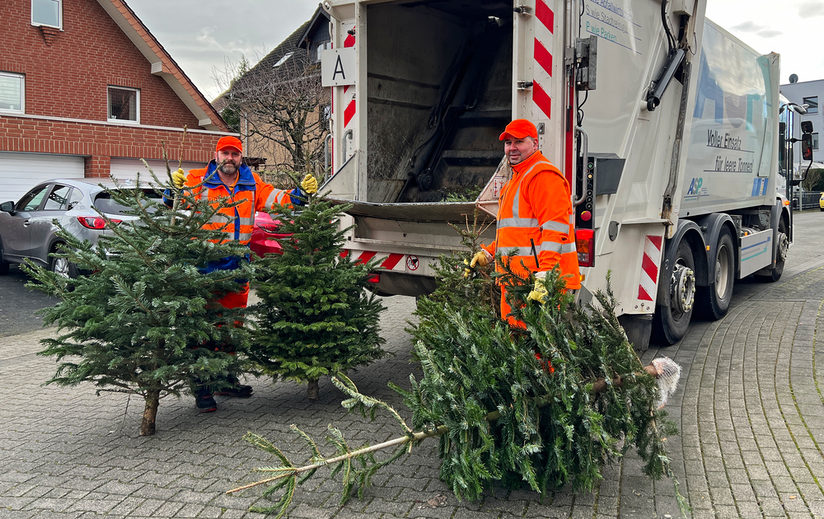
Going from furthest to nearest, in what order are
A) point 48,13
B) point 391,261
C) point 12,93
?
point 48,13 → point 12,93 → point 391,261

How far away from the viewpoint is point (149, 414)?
14.3 ft

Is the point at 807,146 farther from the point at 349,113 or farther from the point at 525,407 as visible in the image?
the point at 525,407

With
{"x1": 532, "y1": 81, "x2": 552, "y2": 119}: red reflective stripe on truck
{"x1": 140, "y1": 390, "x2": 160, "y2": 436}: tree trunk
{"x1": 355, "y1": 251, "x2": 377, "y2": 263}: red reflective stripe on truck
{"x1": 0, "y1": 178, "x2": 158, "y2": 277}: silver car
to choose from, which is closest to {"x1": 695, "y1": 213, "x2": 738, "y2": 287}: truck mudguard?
{"x1": 532, "y1": 81, "x2": 552, "y2": 119}: red reflective stripe on truck

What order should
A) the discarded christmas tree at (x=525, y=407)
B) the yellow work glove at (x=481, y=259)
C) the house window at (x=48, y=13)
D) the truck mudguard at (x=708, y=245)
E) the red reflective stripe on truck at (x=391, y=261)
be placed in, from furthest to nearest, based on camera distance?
the house window at (x=48, y=13), the truck mudguard at (x=708, y=245), the red reflective stripe on truck at (x=391, y=261), the yellow work glove at (x=481, y=259), the discarded christmas tree at (x=525, y=407)

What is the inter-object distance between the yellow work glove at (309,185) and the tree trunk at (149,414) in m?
1.48

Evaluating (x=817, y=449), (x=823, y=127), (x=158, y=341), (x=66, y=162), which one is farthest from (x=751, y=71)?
(x=823, y=127)

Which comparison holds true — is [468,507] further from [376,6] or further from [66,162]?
[66,162]

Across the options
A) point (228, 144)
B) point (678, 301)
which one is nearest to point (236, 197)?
point (228, 144)

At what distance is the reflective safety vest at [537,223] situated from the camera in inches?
155

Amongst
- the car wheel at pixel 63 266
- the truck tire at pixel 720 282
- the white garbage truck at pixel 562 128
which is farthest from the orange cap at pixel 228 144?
the car wheel at pixel 63 266

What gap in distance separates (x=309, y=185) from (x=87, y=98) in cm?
1736

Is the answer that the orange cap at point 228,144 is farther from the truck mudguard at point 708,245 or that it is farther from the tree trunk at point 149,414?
the truck mudguard at point 708,245

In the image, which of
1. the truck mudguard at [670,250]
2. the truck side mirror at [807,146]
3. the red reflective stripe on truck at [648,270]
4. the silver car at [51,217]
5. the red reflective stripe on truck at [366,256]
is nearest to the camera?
the red reflective stripe on truck at [366,256]

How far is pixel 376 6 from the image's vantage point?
5715 millimetres
